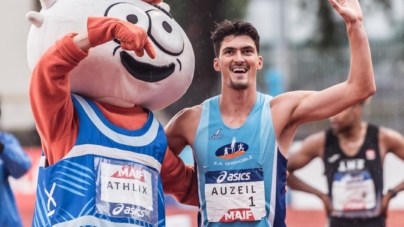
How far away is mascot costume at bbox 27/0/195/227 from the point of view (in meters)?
4.84

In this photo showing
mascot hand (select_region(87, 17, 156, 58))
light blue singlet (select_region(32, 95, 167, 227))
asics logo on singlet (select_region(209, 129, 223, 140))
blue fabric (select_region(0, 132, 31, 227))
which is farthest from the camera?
blue fabric (select_region(0, 132, 31, 227))

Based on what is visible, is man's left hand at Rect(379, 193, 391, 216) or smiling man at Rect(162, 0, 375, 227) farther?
man's left hand at Rect(379, 193, 391, 216)

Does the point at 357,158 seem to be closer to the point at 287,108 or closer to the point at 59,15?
the point at 287,108

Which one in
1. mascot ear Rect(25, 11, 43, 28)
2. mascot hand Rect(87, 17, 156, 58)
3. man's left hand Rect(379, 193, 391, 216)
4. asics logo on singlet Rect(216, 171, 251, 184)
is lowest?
asics logo on singlet Rect(216, 171, 251, 184)

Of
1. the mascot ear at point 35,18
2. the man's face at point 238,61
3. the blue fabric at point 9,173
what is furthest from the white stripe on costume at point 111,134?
the blue fabric at point 9,173

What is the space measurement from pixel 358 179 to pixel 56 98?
3845 millimetres

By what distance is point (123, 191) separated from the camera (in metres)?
5.00

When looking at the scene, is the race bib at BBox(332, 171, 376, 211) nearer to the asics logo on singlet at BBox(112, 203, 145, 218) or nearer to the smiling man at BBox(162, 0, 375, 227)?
the smiling man at BBox(162, 0, 375, 227)

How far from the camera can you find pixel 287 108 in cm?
556

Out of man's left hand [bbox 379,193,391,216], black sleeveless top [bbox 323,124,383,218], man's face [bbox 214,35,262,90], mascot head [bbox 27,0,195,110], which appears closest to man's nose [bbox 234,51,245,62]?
man's face [bbox 214,35,262,90]

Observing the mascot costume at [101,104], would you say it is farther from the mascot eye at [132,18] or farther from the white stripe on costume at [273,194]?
the white stripe on costume at [273,194]

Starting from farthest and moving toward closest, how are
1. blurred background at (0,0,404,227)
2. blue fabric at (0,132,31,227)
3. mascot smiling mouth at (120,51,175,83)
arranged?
blurred background at (0,0,404,227) → blue fabric at (0,132,31,227) → mascot smiling mouth at (120,51,175,83)

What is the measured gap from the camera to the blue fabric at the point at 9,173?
23.2 ft

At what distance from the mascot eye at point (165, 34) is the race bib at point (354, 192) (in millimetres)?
3045
